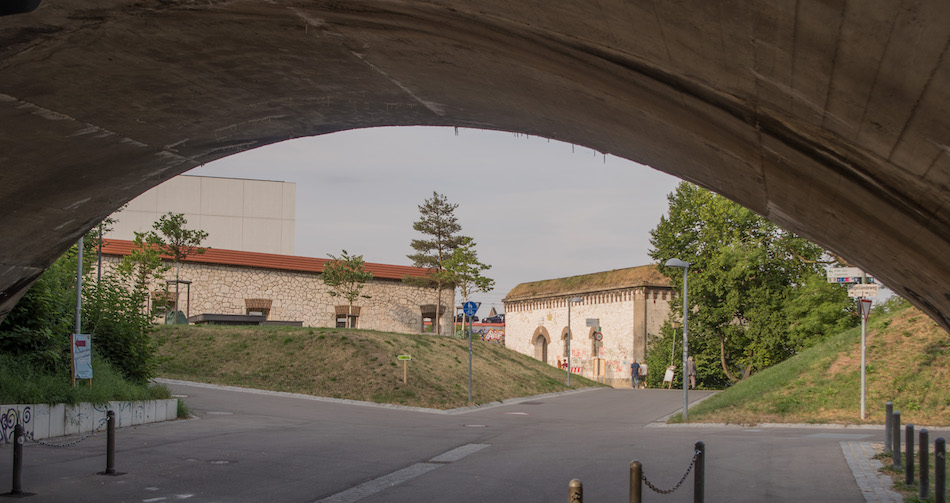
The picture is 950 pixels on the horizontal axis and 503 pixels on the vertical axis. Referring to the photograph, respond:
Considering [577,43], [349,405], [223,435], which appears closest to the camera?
[577,43]

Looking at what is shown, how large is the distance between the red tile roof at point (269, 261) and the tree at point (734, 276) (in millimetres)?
14868

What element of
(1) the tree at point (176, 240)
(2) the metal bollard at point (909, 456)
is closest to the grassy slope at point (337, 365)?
(1) the tree at point (176, 240)

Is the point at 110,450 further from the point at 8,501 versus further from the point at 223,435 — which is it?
the point at 223,435

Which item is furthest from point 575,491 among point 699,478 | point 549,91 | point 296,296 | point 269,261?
point 269,261

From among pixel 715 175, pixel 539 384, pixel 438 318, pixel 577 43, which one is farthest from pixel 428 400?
pixel 577 43

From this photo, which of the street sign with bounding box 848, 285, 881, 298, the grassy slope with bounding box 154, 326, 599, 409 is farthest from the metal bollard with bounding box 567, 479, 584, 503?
the grassy slope with bounding box 154, 326, 599, 409

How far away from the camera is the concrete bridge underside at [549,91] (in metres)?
4.13

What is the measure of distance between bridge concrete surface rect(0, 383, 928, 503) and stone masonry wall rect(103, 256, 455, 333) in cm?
1865

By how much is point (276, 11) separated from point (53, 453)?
10.5 metres

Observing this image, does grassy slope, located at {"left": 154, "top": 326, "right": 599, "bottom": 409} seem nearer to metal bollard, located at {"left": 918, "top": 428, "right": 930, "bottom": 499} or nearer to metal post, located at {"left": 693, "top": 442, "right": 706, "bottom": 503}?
metal bollard, located at {"left": 918, "top": 428, "right": 930, "bottom": 499}

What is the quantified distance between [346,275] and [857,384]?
25.7m

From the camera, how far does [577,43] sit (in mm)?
5395

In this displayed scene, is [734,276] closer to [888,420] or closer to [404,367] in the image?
[404,367]

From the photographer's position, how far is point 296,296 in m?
42.5
